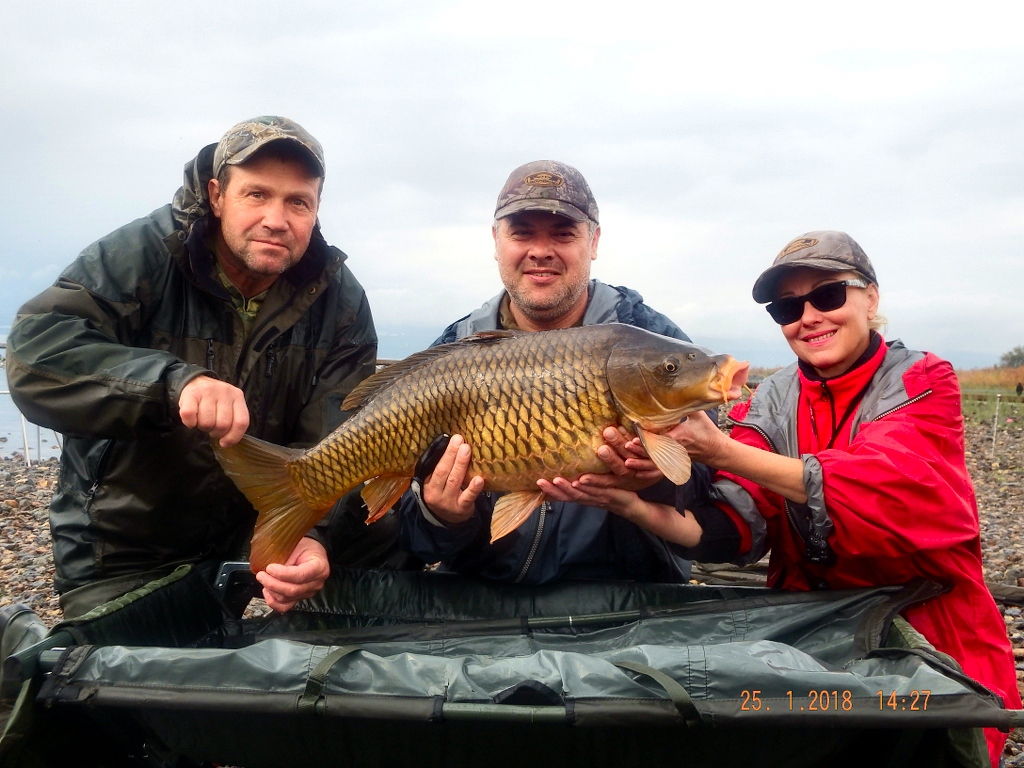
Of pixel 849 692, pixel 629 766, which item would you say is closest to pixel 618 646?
pixel 629 766

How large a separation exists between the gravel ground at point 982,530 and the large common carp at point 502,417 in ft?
3.82

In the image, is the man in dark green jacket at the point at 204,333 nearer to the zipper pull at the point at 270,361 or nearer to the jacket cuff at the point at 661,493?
the zipper pull at the point at 270,361

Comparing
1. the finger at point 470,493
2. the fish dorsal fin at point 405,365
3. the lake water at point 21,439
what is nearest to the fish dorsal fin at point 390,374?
the fish dorsal fin at point 405,365

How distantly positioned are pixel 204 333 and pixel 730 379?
127 centimetres

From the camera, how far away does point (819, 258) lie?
1.69m

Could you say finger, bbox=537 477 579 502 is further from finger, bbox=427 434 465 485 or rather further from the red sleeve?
the red sleeve

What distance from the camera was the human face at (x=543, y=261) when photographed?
6.61 ft

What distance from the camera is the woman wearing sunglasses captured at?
151cm

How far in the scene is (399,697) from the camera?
110 cm

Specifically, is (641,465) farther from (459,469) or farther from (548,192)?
(548,192)
